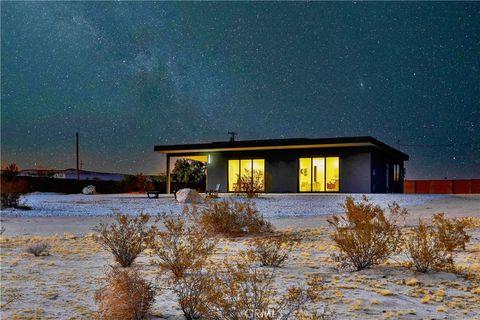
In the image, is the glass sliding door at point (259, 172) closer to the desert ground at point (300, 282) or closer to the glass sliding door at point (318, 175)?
the glass sliding door at point (318, 175)

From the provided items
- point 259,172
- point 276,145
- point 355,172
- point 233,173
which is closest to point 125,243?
point 355,172

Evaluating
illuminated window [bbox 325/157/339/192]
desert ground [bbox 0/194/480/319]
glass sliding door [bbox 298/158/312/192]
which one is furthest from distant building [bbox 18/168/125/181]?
desert ground [bbox 0/194/480/319]

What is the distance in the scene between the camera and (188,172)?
43438 mm

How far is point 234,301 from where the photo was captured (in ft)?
12.8

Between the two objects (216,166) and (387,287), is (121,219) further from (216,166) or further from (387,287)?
(216,166)

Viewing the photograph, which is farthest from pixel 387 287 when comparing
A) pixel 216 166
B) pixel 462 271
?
pixel 216 166

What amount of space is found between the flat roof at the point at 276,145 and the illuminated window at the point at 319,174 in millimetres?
1022

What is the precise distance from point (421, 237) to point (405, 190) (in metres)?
38.8

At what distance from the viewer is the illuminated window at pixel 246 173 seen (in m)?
32.2

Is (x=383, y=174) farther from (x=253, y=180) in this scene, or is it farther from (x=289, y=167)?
(x=253, y=180)

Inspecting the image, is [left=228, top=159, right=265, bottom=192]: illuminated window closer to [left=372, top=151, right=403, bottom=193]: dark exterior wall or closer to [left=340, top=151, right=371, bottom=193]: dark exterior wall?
[left=340, top=151, right=371, bottom=193]: dark exterior wall

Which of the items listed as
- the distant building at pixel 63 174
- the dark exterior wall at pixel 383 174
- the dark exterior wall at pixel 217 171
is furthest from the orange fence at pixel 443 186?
the distant building at pixel 63 174

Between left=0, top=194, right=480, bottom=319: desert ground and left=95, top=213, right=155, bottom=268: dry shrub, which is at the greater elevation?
left=95, top=213, right=155, bottom=268: dry shrub

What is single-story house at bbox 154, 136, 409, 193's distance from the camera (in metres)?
29.7
